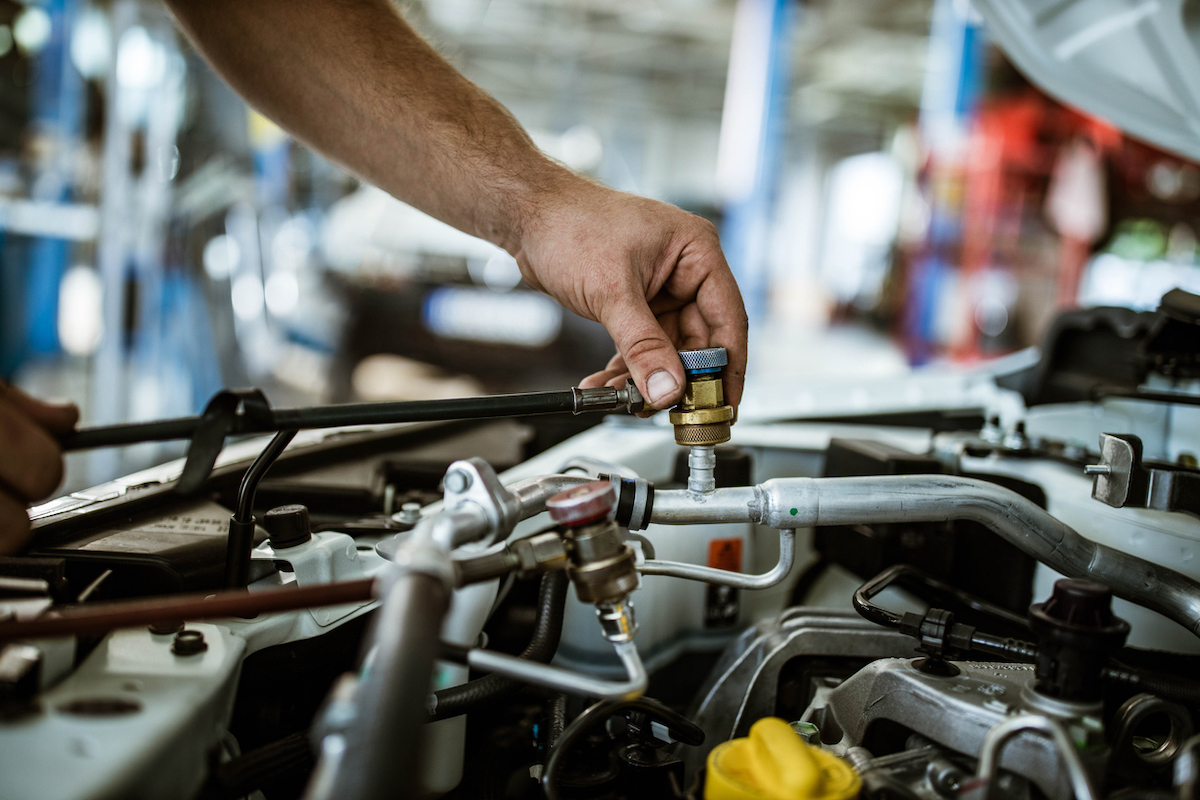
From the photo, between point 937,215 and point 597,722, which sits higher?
point 937,215

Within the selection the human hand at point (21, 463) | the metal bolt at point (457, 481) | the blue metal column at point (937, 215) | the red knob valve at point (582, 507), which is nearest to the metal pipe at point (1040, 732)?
the red knob valve at point (582, 507)

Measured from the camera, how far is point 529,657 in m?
0.71

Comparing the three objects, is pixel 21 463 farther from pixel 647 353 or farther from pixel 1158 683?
pixel 1158 683

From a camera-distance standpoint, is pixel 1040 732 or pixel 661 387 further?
pixel 661 387

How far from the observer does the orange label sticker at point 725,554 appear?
3.17ft

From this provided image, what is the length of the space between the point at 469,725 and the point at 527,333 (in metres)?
3.58

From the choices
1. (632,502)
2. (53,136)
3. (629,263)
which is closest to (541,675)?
(632,502)

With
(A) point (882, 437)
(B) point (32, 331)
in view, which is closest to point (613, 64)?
(B) point (32, 331)

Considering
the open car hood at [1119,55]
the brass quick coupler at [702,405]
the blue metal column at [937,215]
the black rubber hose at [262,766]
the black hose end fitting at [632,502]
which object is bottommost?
the black rubber hose at [262,766]

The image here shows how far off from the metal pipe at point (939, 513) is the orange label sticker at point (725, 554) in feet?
0.87

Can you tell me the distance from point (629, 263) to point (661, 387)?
17 centimetres

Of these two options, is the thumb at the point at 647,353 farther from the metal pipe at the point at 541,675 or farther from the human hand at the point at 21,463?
the human hand at the point at 21,463

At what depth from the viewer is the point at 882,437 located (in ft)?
4.29

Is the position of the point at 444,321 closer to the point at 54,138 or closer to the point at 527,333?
the point at 527,333
